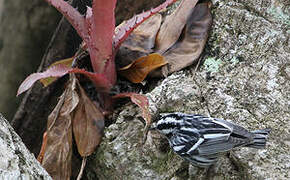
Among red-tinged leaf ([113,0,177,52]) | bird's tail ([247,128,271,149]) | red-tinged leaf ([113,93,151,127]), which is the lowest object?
bird's tail ([247,128,271,149])

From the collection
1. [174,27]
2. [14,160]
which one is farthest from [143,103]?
[14,160]

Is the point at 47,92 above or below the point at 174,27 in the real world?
below

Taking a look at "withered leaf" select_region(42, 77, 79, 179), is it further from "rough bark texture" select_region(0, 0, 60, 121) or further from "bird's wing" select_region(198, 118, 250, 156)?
"rough bark texture" select_region(0, 0, 60, 121)

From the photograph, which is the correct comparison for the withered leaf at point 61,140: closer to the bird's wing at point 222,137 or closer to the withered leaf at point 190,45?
the withered leaf at point 190,45

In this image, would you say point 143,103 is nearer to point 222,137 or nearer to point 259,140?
point 222,137

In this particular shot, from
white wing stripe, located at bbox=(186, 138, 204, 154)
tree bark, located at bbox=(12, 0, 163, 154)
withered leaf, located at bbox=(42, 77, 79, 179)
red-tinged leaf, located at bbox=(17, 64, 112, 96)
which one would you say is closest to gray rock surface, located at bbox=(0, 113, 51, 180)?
red-tinged leaf, located at bbox=(17, 64, 112, 96)

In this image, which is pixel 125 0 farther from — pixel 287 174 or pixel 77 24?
pixel 287 174

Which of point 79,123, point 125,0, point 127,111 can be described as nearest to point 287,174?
point 127,111
